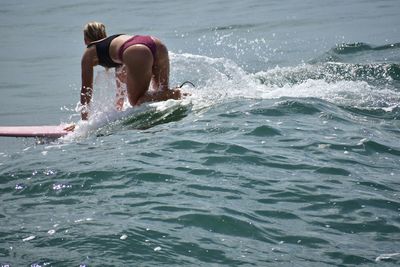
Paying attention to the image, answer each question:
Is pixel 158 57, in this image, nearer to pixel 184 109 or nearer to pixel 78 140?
pixel 184 109

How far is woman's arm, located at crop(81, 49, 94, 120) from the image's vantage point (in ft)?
29.3

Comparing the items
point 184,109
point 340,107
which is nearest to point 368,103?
point 340,107

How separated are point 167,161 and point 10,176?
1508 millimetres

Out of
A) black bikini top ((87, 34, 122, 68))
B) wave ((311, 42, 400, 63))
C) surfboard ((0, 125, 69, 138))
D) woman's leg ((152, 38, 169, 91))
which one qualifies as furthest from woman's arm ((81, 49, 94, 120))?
wave ((311, 42, 400, 63))

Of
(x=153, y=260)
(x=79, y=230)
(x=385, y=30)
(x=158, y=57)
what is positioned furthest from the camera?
(x=385, y=30)

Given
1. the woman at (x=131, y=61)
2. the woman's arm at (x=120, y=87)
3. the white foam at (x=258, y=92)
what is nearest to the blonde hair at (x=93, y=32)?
the woman at (x=131, y=61)

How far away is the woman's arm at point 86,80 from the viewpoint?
29.3ft

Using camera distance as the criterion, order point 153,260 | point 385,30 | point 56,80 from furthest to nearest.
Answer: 1. point 385,30
2. point 56,80
3. point 153,260

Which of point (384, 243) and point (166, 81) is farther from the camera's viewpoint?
point (166, 81)

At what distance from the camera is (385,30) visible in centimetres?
1602

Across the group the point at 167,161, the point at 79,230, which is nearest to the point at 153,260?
the point at 79,230

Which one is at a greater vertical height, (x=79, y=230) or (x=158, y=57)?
(x=158, y=57)

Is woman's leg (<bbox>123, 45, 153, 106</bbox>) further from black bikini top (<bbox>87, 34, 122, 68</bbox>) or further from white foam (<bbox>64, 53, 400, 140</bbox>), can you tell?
black bikini top (<bbox>87, 34, 122, 68</bbox>)

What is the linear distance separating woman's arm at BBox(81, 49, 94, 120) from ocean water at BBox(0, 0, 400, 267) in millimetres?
152
